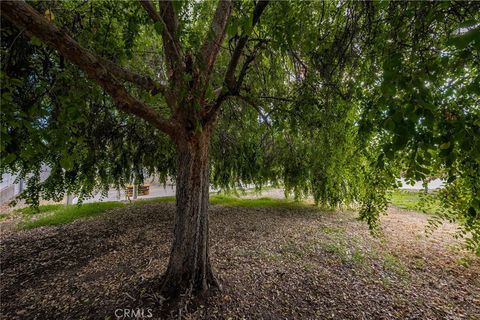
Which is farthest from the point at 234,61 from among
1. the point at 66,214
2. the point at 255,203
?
the point at 66,214

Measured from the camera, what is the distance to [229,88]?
2463 millimetres

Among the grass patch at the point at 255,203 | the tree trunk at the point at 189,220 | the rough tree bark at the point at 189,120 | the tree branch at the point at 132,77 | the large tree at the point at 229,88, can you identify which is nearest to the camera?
the large tree at the point at 229,88

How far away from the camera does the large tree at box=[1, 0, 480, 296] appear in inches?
58.0

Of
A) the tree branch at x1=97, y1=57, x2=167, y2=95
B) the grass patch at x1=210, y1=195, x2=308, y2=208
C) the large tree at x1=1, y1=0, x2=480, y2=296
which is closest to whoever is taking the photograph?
the large tree at x1=1, y1=0, x2=480, y2=296

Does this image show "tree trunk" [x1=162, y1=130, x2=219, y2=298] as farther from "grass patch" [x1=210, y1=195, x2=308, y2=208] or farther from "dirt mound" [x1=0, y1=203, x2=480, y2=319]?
"grass patch" [x1=210, y1=195, x2=308, y2=208]

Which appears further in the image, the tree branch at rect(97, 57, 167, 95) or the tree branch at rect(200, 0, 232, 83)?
the tree branch at rect(200, 0, 232, 83)

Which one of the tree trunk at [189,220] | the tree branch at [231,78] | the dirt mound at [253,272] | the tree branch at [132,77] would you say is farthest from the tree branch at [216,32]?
the dirt mound at [253,272]

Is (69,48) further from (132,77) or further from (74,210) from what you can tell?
(74,210)

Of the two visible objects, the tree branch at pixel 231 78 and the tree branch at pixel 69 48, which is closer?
the tree branch at pixel 69 48

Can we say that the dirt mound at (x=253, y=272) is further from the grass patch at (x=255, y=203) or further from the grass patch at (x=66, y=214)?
the grass patch at (x=255, y=203)

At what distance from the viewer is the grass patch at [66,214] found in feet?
18.3

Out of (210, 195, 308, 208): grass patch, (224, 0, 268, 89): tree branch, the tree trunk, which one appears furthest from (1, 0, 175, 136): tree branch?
(210, 195, 308, 208): grass patch

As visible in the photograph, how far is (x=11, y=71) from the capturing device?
2.60m

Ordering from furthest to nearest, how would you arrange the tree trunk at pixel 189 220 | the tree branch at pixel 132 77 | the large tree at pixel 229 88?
the tree trunk at pixel 189 220 < the tree branch at pixel 132 77 < the large tree at pixel 229 88
